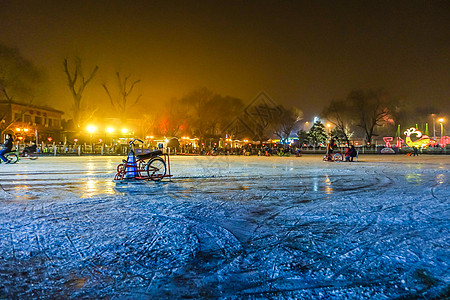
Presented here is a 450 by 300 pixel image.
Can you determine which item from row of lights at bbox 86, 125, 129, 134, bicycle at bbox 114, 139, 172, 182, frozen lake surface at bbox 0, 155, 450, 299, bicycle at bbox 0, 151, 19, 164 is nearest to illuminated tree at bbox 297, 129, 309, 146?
row of lights at bbox 86, 125, 129, 134

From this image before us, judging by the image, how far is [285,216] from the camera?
175 inches

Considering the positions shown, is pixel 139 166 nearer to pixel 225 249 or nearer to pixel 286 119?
pixel 225 249

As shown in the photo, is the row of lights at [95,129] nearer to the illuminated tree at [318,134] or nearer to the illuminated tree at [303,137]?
the illuminated tree at [303,137]

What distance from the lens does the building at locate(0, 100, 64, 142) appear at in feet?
132

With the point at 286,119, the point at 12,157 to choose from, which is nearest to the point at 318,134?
the point at 286,119

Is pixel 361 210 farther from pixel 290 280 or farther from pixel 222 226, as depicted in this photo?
pixel 290 280

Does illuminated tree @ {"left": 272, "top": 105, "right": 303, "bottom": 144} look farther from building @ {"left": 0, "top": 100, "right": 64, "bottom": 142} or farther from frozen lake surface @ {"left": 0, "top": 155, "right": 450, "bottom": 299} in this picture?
frozen lake surface @ {"left": 0, "top": 155, "right": 450, "bottom": 299}

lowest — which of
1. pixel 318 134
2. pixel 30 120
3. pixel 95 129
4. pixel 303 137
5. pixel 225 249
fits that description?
pixel 225 249

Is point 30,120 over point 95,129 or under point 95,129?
over

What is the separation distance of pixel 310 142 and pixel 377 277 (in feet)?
234

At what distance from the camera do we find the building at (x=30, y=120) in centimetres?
4038

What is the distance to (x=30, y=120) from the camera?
4925cm

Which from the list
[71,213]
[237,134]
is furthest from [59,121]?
[71,213]

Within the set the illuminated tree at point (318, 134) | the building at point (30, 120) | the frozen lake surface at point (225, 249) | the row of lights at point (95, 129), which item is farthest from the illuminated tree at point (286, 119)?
the frozen lake surface at point (225, 249)
